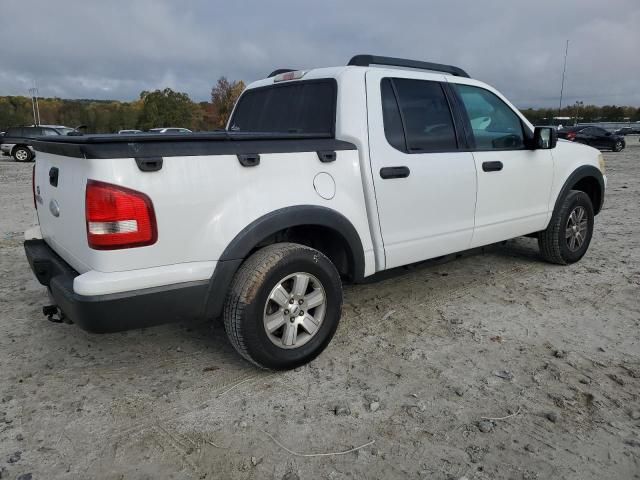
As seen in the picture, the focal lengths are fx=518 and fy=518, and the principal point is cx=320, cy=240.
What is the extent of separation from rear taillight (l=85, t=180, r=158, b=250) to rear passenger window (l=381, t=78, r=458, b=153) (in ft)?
5.76

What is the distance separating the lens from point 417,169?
11.9 feet

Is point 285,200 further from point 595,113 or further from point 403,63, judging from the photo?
point 595,113

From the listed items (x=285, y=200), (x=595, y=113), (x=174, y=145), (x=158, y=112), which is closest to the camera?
(x=174, y=145)

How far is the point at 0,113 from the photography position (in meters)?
73.9

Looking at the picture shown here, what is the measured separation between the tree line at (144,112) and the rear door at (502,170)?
1609 inches

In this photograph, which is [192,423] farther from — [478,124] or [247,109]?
[478,124]

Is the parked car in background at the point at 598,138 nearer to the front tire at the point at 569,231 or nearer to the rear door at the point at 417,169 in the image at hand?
the front tire at the point at 569,231

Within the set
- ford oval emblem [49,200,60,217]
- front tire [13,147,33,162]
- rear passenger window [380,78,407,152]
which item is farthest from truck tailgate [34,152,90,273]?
front tire [13,147,33,162]

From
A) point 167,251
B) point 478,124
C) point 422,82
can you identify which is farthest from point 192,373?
point 478,124

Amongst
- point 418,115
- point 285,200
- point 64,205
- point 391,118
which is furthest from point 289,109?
point 64,205

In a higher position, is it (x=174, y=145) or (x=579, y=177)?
(x=174, y=145)

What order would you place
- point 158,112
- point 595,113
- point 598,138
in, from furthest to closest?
point 595,113, point 158,112, point 598,138

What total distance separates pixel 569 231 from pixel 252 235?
12.4ft

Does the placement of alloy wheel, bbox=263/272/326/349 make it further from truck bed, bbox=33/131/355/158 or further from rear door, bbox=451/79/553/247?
rear door, bbox=451/79/553/247
